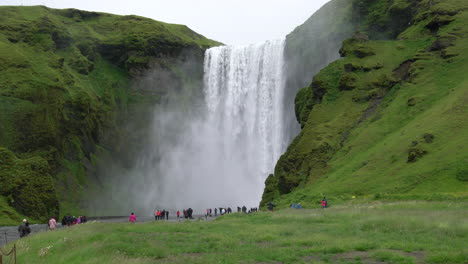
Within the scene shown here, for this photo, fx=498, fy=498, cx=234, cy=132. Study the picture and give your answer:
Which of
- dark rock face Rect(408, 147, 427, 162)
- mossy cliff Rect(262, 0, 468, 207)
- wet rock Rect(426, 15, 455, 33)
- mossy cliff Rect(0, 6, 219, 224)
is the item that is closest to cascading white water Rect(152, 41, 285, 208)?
mossy cliff Rect(0, 6, 219, 224)

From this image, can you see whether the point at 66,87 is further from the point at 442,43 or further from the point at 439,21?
the point at 442,43

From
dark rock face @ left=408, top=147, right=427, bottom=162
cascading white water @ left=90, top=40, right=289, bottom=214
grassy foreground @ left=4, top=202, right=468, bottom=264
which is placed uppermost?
cascading white water @ left=90, top=40, right=289, bottom=214

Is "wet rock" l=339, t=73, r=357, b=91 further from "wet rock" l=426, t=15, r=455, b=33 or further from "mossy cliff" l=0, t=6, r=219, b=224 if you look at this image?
"mossy cliff" l=0, t=6, r=219, b=224

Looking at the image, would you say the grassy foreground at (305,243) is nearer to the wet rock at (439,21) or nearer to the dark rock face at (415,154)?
the dark rock face at (415,154)

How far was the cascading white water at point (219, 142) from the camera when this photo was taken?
97.1 m

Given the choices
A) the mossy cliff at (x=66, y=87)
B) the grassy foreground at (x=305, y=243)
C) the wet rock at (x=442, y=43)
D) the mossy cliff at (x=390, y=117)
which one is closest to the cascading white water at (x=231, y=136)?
the mossy cliff at (x=66, y=87)

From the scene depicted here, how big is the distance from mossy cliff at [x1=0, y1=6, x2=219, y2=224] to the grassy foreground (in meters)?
38.8

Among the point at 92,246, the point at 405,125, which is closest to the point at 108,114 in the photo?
the point at 405,125

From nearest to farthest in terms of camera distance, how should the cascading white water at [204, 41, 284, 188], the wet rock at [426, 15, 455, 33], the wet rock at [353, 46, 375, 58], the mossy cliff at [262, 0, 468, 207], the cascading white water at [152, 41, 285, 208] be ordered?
1. the mossy cliff at [262, 0, 468, 207]
2. the wet rock at [426, 15, 455, 33]
3. the wet rock at [353, 46, 375, 58]
4. the cascading white water at [204, 41, 284, 188]
5. the cascading white water at [152, 41, 285, 208]

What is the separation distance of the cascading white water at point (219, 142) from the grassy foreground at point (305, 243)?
209ft

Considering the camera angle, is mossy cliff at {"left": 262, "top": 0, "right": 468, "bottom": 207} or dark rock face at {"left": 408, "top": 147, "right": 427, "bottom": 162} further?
dark rock face at {"left": 408, "top": 147, "right": 427, "bottom": 162}

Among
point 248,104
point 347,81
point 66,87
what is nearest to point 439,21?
point 347,81

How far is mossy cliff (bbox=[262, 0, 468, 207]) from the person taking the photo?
42250mm

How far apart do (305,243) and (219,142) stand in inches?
3433
